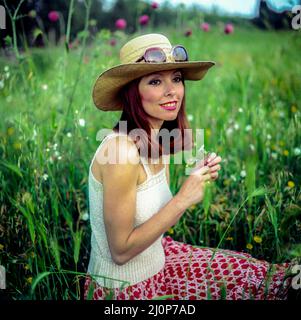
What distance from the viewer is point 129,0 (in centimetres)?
461

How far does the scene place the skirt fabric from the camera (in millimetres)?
1415

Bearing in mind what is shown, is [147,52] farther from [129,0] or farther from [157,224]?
[129,0]

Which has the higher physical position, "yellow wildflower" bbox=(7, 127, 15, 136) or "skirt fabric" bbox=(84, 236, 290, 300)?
"yellow wildflower" bbox=(7, 127, 15, 136)

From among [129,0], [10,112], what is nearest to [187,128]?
[10,112]

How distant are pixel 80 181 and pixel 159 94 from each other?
2.90 feet

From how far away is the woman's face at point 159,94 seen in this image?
56.0 inches
